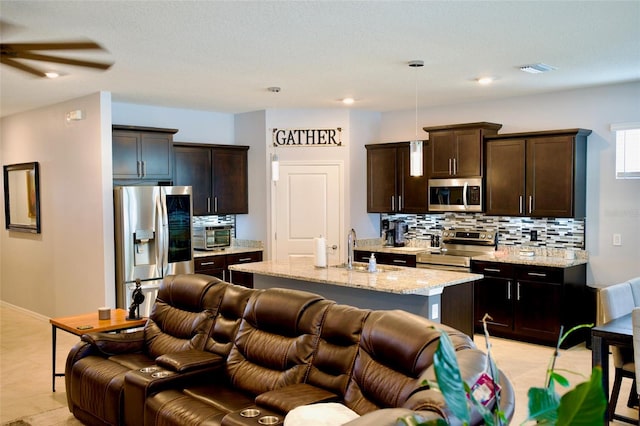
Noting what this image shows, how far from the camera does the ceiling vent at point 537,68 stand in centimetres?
510

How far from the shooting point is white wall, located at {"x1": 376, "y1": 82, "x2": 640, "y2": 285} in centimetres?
602

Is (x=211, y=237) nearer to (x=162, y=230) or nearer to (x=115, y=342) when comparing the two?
(x=162, y=230)

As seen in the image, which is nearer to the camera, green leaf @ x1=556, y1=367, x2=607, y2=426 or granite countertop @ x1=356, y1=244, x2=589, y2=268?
green leaf @ x1=556, y1=367, x2=607, y2=426

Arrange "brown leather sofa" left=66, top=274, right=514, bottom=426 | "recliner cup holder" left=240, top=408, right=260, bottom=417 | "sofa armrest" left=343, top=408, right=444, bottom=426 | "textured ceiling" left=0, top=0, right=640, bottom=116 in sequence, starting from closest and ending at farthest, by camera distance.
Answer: "sofa armrest" left=343, top=408, right=444, bottom=426 → "brown leather sofa" left=66, top=274, right=514, bottom=426 → "recliner cup holder" left=240, top=408, right=260, bottom=417 → "textured ceiling" left=0, top=0, right=640, bottom=116

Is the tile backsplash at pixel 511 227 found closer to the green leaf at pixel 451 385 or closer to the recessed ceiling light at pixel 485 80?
the recessed ceiling light at pixel 485 80

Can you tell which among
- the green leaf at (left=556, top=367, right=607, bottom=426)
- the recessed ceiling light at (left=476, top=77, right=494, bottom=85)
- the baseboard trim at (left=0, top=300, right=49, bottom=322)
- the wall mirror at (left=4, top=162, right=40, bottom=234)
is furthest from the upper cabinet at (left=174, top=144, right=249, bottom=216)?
the green leaf at (left=556, top=367, right=607, bottom=426)

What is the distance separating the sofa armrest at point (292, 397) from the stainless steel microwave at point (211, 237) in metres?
4.54

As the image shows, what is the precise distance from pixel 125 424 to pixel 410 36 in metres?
3.22

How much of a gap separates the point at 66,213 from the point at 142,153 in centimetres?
121

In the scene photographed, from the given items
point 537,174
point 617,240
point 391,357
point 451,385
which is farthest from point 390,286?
point 451,385

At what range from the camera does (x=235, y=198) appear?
26.1ft

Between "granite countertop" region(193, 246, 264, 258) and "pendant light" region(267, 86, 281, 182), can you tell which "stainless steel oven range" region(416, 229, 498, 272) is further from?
"granite countertop" region(193, 246, 264, 258)

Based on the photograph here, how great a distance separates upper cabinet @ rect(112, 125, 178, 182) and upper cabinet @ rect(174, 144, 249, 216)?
334 mm

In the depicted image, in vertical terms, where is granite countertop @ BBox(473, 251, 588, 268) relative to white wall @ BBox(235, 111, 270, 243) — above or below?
below
